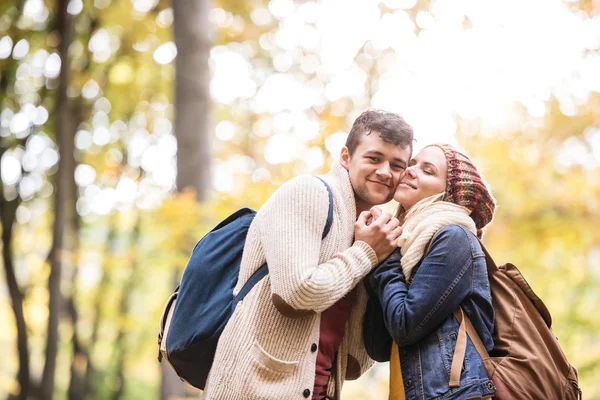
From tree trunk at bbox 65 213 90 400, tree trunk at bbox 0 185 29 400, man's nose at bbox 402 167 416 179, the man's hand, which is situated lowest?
tree trunk at bbox 65 213 90 400

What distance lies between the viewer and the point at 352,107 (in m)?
8.29

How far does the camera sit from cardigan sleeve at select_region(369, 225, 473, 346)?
7.53ft

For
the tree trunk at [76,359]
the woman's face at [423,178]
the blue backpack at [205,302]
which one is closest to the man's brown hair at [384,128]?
the woman's face at [423,178]

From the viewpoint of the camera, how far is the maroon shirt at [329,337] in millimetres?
2584

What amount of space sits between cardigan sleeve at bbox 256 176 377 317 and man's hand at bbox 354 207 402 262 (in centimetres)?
3

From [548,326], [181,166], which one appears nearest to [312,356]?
[548,326]

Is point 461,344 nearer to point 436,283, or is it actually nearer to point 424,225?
point 436,283

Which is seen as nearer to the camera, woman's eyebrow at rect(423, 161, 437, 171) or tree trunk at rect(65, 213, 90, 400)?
woman's eyebrow at rect(423, 161, 437, 171)

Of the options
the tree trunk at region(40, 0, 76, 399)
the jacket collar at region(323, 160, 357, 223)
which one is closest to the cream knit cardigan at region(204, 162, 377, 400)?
the jacket collar at region(323, 160, 357, 223)

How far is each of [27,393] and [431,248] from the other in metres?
10.5

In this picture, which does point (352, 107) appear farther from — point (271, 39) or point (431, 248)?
point (431, 248)

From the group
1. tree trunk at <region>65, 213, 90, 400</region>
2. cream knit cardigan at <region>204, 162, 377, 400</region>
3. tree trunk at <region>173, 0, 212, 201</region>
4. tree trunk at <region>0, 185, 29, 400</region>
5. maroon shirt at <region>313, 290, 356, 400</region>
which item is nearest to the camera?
cream knit cardigan at <region>204, 162, 377, 400</region>

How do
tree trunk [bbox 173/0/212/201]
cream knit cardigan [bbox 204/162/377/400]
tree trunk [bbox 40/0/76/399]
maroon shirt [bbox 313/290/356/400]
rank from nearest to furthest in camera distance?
cream knit cardigan [bbox 204/162/377/400]
maroon shirt [bbox 313/290/356/400]
tree trunk [bbox 173/0/212/201]
tree trunk [bbox 40/0/76/399]

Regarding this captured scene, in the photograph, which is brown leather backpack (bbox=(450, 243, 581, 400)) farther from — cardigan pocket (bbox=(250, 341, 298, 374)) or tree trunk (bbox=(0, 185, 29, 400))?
tree trunk (bbox=(0, 185, 29, 400))
